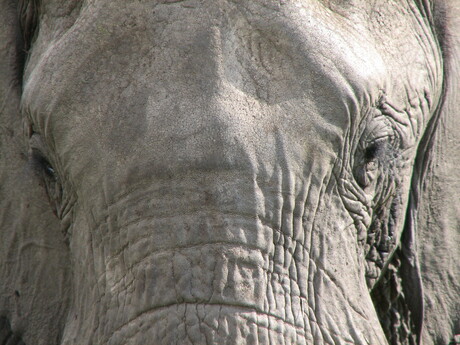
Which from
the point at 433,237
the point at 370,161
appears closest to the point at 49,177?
the point at 370,161

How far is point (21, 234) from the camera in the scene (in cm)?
281

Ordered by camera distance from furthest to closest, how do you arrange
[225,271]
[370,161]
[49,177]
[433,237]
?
[433,237]
[49,177]
[370,161]
[225,271]

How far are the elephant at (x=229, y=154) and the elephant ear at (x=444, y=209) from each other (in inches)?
1.9

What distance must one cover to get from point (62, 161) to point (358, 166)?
0.61m

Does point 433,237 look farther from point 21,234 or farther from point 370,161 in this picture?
point 21,234

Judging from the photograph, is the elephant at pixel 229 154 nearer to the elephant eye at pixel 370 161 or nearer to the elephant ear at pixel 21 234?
the elephant eye at pixel 370 161

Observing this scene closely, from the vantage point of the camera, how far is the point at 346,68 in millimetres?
2248

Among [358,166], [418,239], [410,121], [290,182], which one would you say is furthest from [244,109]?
[418,239]

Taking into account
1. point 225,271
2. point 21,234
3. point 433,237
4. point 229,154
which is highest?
point 229,154

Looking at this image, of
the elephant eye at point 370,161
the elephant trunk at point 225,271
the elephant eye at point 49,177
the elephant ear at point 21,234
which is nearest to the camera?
the elephant trunk at point 225,271

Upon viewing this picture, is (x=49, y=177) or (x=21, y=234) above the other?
(x=49, y=177)

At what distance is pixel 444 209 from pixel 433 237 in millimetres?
72

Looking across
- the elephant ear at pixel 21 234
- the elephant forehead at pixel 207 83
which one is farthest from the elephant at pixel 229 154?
the elephant ear at pixel 21 234

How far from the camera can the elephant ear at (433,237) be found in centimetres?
261
